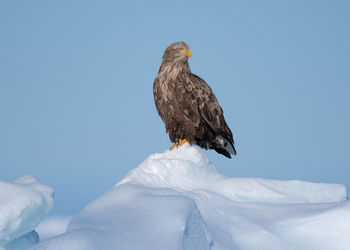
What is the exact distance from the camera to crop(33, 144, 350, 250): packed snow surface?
15.5ft

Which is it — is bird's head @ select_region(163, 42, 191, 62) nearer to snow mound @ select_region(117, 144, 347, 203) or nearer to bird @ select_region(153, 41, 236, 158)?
bird @ select_region(153, 41, 236, 158)


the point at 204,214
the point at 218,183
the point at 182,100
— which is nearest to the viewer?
the point at 204,214

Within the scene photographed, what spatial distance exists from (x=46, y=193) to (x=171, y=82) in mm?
2857

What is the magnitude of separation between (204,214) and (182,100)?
272cm

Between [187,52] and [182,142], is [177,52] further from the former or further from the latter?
[182,142]

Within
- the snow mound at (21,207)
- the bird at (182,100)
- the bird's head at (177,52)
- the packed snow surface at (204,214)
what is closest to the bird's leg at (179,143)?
the bird at (182,100)

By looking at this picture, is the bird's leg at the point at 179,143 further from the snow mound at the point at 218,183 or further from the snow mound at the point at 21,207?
the snow mound at the point at 21,207

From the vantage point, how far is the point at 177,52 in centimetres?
843

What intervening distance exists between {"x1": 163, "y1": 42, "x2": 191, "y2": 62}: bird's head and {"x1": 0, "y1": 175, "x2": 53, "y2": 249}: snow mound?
122 inches

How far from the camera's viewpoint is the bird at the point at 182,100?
8.29 m

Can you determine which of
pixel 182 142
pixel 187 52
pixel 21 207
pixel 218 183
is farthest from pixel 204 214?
pixel 187 52

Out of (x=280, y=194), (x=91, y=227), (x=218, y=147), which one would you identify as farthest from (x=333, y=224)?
(x=218, y=147)

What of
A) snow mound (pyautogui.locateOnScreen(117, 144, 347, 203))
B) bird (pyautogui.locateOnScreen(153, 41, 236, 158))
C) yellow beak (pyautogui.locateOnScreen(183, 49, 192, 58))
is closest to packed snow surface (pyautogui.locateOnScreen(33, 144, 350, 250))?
snow mound (pyautogui.locateOnScreen(117, 144, 347, 203))

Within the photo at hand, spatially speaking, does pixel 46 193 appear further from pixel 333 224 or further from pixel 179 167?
pixel 333 224
